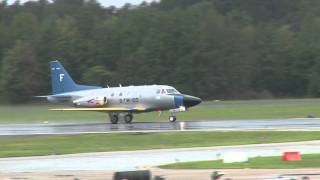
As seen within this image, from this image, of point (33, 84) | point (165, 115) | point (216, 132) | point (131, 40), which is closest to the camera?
point (216, 132)

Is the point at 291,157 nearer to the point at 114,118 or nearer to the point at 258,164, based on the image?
the point at 258,164

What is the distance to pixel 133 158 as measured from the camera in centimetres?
2128

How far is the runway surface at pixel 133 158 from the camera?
760 inches

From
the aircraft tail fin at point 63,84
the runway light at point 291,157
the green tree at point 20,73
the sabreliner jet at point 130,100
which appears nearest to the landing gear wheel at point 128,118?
the sabreliner jet at point 130,100

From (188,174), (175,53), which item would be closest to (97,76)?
(175,53)

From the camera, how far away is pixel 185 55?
10356 cm

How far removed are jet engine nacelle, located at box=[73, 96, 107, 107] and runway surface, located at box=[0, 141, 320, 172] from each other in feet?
73.8

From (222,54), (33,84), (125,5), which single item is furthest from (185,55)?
(125,5)

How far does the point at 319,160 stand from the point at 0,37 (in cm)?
9311

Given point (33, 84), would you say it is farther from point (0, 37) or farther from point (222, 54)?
point (222, 54)

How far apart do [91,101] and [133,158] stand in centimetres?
2576

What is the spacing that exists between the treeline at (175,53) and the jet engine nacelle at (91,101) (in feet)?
136

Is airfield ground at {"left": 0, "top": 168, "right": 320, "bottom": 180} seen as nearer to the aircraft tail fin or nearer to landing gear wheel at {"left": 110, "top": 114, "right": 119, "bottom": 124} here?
landing gear wheel at {"left": 110, "top": 114, "right": 119, "bottom": 124}

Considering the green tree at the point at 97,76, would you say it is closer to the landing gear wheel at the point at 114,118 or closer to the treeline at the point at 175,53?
the treeline at the point at 175,53
